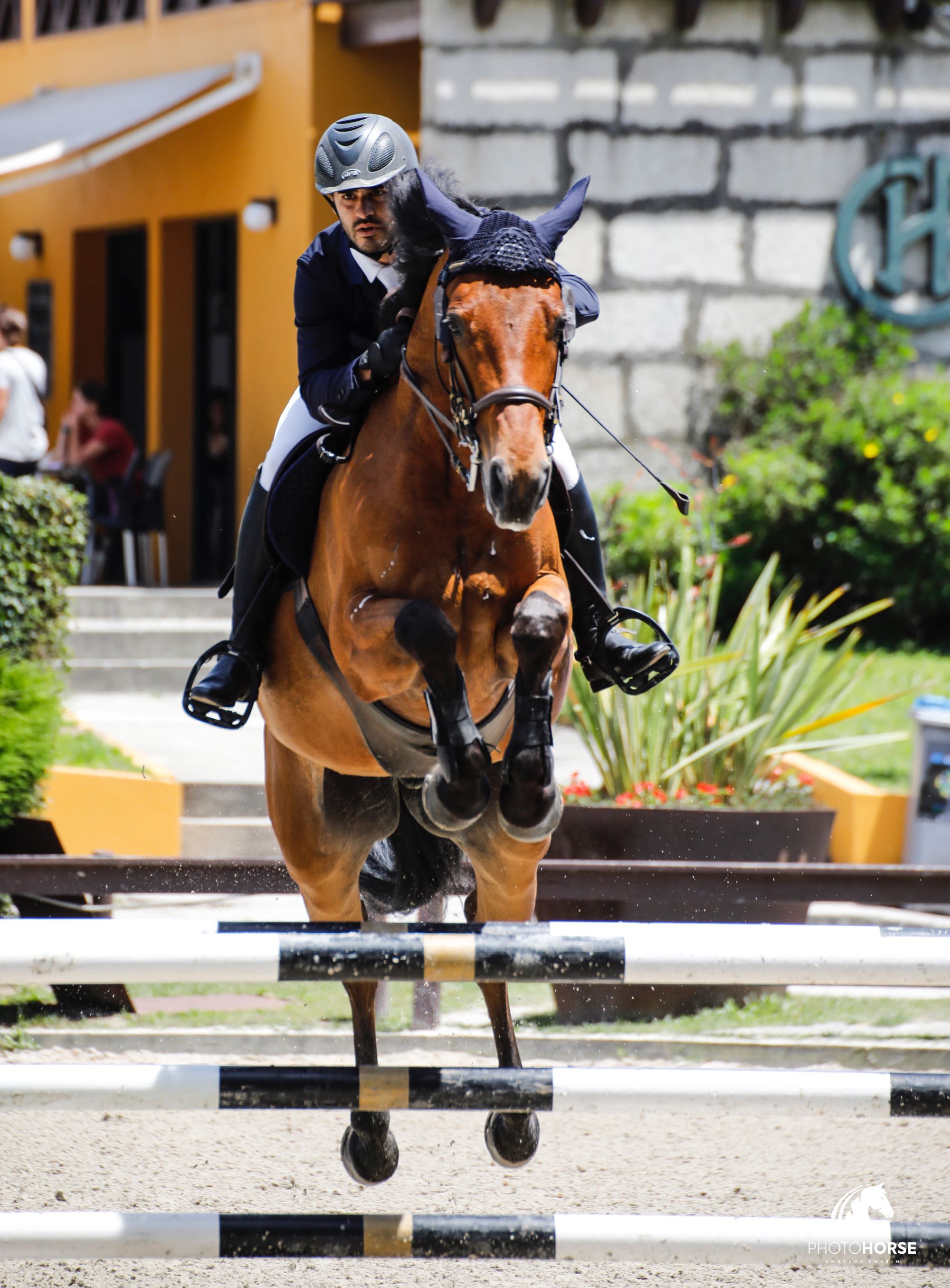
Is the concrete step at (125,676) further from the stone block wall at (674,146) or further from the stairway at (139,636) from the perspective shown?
the stone block wall at (674,146)

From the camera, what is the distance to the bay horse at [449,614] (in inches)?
110

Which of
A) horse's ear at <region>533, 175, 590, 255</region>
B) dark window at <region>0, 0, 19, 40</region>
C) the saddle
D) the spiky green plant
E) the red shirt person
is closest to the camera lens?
horse's ear at <region>533, 175, 590, 255</region>

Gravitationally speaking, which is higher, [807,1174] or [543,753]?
[543,753]

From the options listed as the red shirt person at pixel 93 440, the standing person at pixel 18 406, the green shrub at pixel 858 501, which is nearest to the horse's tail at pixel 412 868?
the standing person at pixel 18 406

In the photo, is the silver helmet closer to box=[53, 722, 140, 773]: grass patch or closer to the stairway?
box=[53, 722, 140, 773]: grass patch

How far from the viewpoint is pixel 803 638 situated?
6.36 m

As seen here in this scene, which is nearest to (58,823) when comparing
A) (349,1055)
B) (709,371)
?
(349,1055)

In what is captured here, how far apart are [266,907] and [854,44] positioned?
7.34m

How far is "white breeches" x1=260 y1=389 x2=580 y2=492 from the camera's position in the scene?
3.67 m

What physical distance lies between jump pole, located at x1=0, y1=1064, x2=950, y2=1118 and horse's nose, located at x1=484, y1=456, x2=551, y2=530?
1.03m

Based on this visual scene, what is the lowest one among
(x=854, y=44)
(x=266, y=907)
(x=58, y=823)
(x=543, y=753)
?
(x=266, y=907)

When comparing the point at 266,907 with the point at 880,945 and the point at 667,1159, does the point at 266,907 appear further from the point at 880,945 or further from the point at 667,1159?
the point at 880,945

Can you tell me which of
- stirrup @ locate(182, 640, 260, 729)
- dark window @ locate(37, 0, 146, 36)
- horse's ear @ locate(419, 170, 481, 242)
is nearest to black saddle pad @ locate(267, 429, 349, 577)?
stirrup @ locate(182, 640, 260, 729)

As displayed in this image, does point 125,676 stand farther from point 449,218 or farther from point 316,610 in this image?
point 449,218
